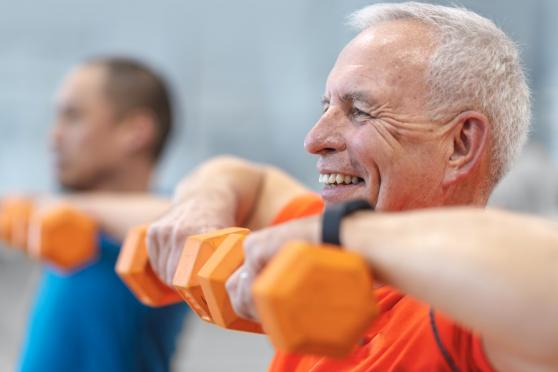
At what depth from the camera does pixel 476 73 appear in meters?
1.11

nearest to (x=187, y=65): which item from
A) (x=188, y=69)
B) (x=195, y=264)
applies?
(x=188, y=69)

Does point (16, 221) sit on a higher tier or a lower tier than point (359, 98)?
lower

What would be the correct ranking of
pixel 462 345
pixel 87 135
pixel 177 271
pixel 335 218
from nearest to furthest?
pixel 335 218
pixel 462 345
pixel 177 271
pixel 87 135

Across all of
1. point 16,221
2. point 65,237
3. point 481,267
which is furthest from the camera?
point 16,221

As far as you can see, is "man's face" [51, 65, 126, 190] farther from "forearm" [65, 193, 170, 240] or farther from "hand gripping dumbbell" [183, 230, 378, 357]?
"hand gripping dumbbell" [183, 230, 378, 357]

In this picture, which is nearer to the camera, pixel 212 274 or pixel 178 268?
pixel 212 274

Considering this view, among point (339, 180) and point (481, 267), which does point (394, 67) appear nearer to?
point (339, 180)

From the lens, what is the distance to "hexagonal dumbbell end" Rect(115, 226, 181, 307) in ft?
4.10

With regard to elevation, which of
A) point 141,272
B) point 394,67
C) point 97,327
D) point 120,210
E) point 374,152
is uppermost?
point 394,67

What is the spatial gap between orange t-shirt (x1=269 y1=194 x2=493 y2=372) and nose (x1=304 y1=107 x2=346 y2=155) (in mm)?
207

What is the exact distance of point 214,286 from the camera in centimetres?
93

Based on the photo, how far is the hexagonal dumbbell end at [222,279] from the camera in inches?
36.4

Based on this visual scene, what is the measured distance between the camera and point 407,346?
987mm

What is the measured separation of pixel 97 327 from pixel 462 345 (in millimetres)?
1230
